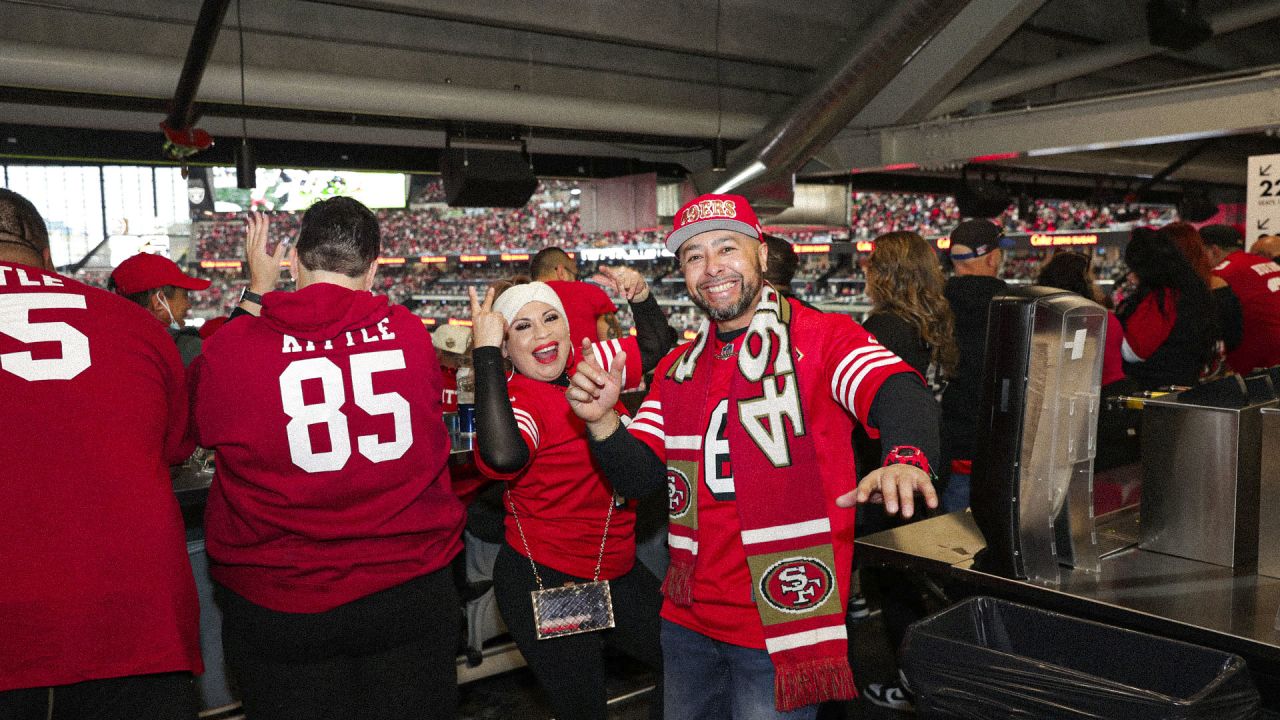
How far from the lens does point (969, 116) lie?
276 inches

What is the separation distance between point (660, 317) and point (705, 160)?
5.27 m

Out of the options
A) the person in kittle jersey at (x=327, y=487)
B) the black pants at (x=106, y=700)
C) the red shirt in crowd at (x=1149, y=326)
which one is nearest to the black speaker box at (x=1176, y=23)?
the red shirt in crowd at (x=1149, y=326)

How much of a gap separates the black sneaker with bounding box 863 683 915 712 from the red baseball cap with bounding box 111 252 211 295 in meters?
2.86

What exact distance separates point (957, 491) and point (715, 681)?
1.79m

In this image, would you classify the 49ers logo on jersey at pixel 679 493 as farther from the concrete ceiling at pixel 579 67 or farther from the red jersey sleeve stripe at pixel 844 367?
the concrete ceiling at pixel 579 67

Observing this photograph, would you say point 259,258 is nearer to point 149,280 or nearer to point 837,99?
point 149,280

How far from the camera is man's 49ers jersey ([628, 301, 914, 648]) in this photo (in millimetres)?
1748

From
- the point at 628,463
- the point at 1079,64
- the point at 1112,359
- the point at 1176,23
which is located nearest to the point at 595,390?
the point at 628,463

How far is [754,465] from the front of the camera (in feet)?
5.72

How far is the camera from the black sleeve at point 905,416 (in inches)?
62.1

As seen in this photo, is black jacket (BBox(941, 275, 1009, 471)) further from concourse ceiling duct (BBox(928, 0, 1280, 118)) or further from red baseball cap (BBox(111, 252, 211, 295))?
concourse ceiling duct (BBox(928, 0, 1280, 118))

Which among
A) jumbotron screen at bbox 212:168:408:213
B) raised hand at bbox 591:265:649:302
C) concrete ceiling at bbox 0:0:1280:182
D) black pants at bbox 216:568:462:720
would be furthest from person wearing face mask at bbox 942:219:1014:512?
jumbotron screen at bbox 212:168:408:213

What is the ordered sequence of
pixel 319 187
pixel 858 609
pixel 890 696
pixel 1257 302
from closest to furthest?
pixel 890 696
pixel 858 609
pixel 1257 302
pixel 319 187

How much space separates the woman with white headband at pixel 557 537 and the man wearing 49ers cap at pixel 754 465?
0.41 m
